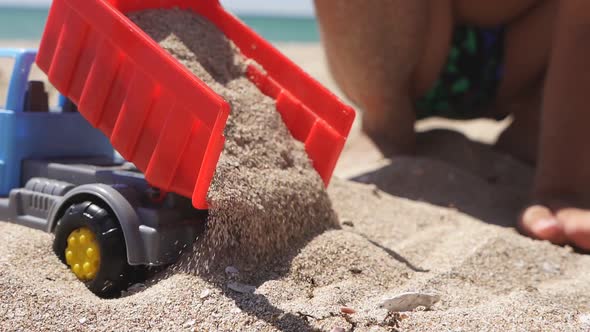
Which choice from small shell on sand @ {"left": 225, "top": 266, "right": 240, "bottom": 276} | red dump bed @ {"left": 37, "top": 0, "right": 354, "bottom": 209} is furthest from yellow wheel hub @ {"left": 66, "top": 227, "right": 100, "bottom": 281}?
small shell on sand @ {"left": 225, "top": 266, "right": 240, "bottom": 276}

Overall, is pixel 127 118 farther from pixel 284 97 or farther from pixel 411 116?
pixel 411 116

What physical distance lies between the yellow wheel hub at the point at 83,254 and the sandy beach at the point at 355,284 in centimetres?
3

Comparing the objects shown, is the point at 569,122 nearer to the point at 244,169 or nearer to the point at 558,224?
the point at 558,224

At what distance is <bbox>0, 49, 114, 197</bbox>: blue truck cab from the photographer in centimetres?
217

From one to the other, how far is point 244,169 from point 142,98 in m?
0.34

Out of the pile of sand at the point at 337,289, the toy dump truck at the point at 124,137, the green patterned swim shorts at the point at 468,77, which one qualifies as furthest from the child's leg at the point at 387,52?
the pile of sand at the point at 337,289

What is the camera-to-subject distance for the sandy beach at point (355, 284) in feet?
5.07

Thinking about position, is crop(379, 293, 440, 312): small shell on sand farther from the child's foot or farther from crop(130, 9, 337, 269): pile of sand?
the child's foot

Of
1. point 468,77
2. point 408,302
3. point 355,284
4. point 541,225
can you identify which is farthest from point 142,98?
point 468,77

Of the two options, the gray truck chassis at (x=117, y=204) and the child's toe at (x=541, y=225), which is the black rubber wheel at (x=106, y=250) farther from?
the child's toe at (x=541, y=225)

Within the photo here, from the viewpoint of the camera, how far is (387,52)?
304 cm

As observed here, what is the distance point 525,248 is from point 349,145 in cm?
149

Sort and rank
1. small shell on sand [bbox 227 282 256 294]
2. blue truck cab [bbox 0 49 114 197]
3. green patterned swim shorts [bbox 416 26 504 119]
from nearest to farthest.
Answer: small shell on sand [bbox 227 282 256 294] < blue truck cab [bbox 0 49 114 197] < green patterned swim shorts [bbox 416 26 504 119]

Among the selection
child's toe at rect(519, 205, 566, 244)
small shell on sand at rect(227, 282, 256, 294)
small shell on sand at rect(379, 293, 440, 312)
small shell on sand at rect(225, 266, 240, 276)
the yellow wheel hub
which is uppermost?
child's toe at rect(519, 205, 566, 244)
